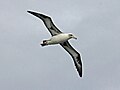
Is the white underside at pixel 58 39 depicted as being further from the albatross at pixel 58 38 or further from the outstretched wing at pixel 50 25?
the outstretched wing at pixel 50 25

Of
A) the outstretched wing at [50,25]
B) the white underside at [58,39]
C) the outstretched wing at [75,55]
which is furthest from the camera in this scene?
the outstretched wing at [75,55]

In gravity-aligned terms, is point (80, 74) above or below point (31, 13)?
below

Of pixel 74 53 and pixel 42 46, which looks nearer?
pixel 42 46

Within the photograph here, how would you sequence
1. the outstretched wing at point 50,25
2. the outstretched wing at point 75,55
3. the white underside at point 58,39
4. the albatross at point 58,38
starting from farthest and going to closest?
the outstretched wing at point 75,55 → the outstretched wing at point 50,25 → the albatross at point 58,38 → the white underside at point 58,39

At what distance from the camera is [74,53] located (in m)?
79.5

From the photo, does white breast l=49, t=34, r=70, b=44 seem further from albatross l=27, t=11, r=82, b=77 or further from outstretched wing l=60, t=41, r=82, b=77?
outstretched wing l=60, t=41, r=82, b=77

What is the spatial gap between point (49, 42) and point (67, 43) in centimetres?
566

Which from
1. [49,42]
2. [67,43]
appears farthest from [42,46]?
[67,43]

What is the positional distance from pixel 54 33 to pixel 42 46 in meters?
2.69

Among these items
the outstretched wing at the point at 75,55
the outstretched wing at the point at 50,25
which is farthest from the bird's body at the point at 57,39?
the outstretched wing at the point at 75,55

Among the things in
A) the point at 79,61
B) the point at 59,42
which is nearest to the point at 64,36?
the point at 59,42

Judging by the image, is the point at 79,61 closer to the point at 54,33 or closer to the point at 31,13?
the point at 54,33

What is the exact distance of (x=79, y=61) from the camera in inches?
3142

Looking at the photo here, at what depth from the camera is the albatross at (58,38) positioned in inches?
2901
